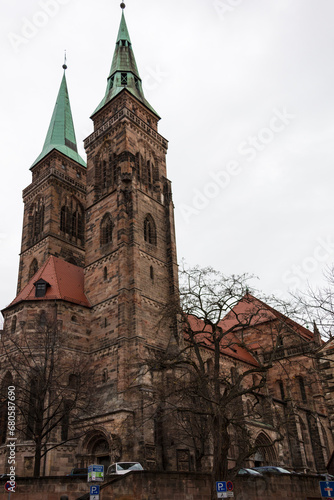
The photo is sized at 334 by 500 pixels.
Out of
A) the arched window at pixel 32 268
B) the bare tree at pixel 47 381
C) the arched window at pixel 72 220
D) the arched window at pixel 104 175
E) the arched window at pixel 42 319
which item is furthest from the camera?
the arched window at pixel 72 220

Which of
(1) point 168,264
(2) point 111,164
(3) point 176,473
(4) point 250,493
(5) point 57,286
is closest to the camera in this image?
(3) point 176,473

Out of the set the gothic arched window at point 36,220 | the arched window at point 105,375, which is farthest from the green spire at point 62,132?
the arched window at point 105,375

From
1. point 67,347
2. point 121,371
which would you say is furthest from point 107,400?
point 67,347

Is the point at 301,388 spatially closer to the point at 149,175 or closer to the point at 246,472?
the point at 246,472

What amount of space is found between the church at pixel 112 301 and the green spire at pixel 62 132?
422 millimetres

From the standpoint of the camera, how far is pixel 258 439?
96.6 feet

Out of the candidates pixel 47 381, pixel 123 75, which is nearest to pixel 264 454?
pixel 47 381

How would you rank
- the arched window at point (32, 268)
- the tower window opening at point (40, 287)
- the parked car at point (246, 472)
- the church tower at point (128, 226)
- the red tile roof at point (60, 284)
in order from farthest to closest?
the arched window at point (32, 268), the red tile roof at point (60, 284), the tower window opening at point (40, 287), the church tower at point (128, 226), the parked car at point (246, 472)

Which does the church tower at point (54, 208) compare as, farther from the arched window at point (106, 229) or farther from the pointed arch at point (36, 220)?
the arched window at point (106, 229)

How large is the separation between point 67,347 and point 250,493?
15.1 meters

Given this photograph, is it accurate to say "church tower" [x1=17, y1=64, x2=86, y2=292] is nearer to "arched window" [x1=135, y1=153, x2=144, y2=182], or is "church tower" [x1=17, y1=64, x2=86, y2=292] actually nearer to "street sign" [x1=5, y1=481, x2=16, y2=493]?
"arched window" [x1=135, y1=153, x2=144, y2=182]

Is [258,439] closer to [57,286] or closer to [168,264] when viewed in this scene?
[168,264]

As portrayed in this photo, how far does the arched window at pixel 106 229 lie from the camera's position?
33341 millimetres

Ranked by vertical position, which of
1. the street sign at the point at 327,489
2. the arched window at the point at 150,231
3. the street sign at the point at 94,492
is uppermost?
the arched window at the point at 150,231
